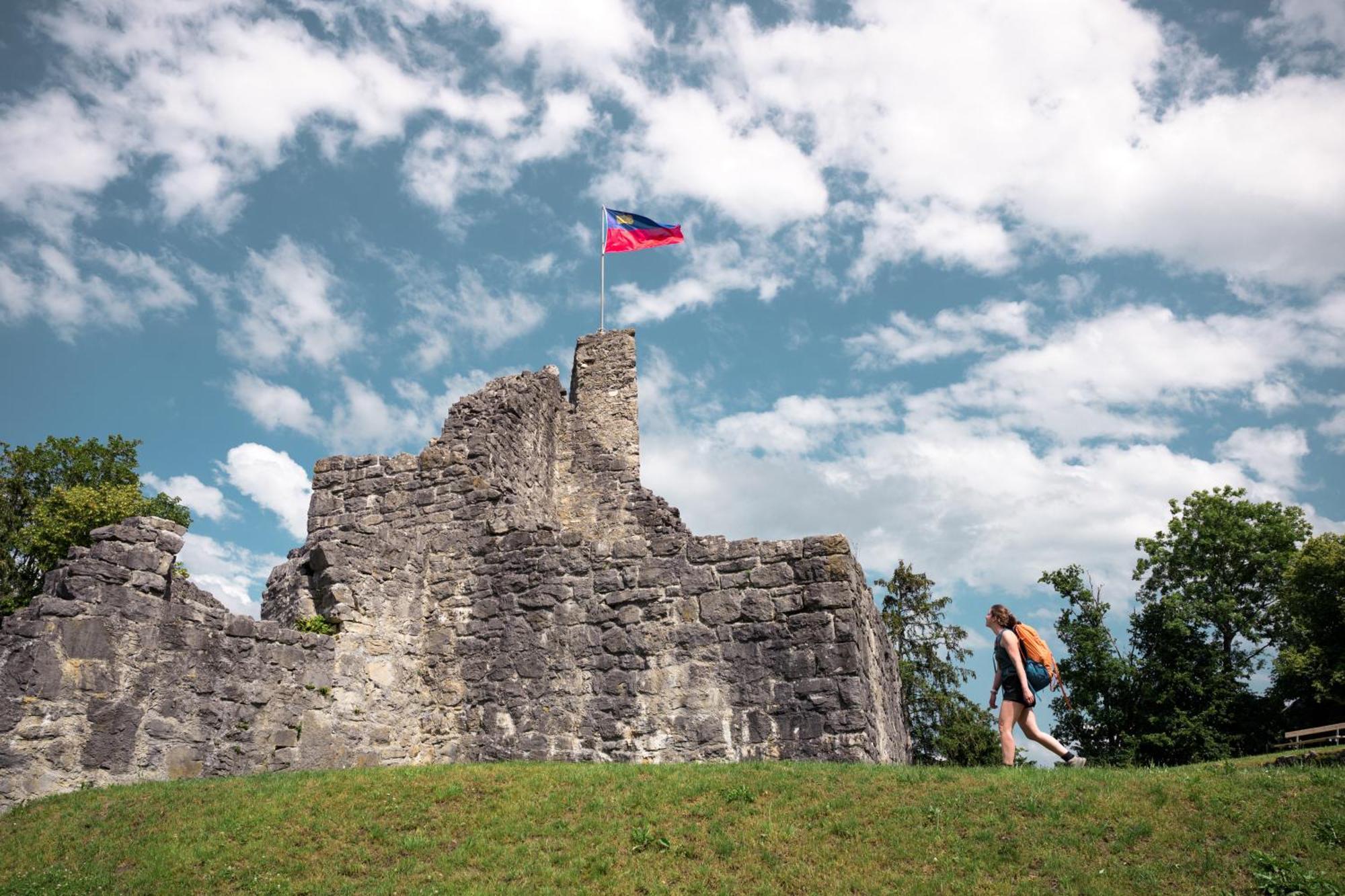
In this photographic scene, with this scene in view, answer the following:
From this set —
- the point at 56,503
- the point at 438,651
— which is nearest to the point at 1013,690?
the point at 438,651

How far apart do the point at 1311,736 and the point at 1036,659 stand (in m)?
24.0

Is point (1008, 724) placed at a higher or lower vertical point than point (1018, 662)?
lower

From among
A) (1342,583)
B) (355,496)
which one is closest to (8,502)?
(355,496)

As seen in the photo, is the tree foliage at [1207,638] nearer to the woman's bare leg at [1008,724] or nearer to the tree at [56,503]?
the woman's bare leg at [1008,724]

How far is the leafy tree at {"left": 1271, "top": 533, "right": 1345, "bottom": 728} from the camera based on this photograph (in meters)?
36.6

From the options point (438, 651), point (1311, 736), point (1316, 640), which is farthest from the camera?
point (1316, 640)

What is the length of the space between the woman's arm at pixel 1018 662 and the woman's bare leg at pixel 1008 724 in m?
0.15

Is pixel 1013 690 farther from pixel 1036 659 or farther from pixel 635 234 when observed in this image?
pixel 635 234

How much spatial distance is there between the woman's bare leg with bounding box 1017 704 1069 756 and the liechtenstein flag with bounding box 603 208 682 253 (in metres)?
24.0

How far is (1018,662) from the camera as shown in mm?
11578

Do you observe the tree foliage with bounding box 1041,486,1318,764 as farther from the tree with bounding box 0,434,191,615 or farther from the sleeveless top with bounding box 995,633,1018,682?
the tree with bounding box 0,434,191,615

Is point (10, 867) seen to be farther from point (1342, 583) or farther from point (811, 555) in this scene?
point (1342, 583)

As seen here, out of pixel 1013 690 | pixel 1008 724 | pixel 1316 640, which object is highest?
pixel 1316 640

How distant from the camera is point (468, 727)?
14430 millimetres
